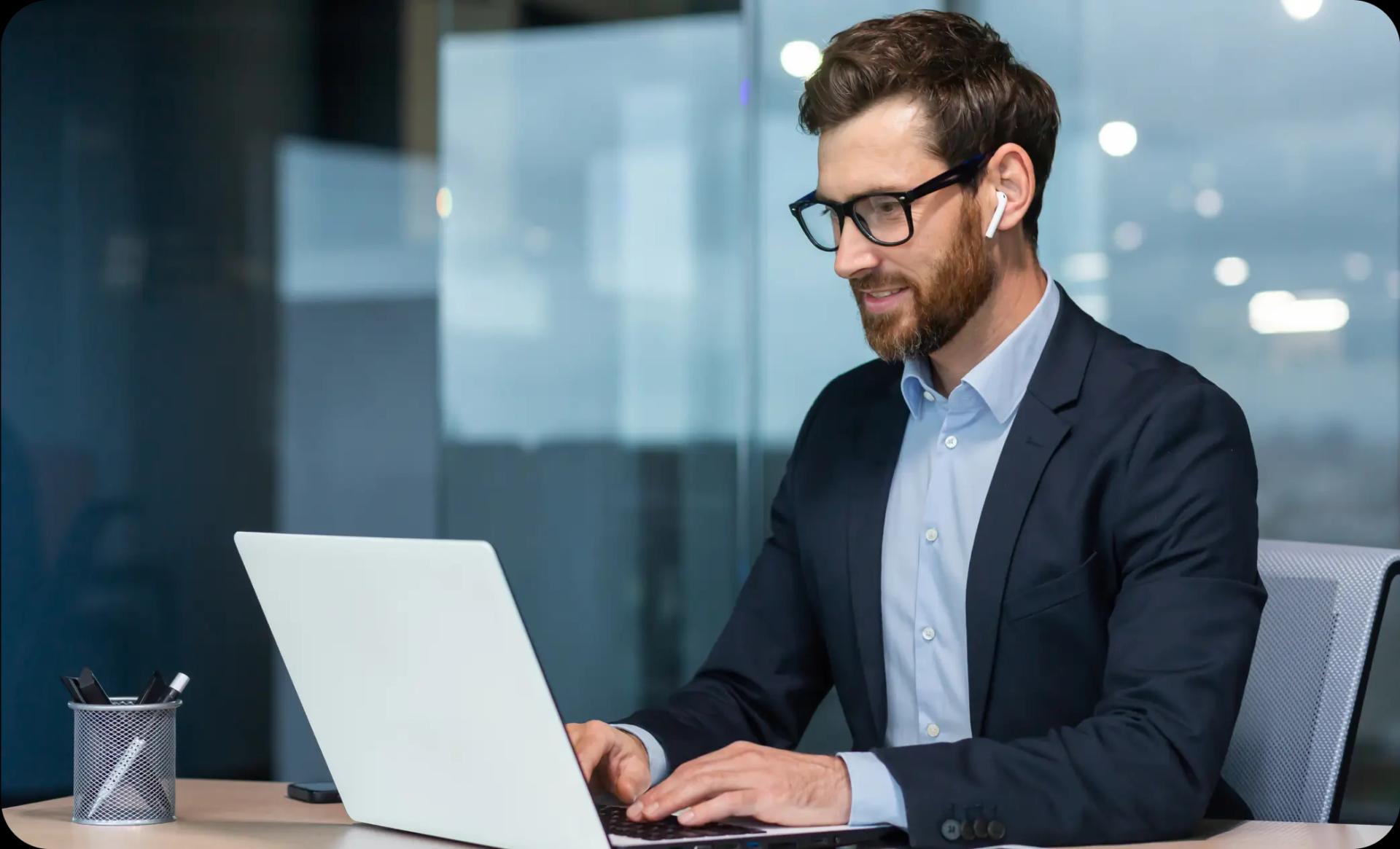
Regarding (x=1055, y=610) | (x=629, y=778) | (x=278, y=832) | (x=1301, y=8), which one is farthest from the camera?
(x=1301, y=8)

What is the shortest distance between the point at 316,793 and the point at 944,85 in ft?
3.27

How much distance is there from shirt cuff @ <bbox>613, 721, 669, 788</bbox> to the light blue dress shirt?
1.08ft

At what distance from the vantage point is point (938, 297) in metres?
1.69

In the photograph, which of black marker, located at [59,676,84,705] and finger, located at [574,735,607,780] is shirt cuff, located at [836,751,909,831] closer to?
finger, located at [574,735,607,780]

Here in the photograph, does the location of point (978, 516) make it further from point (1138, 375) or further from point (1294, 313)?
point (1294, 313)

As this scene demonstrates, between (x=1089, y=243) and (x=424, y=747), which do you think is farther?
(x=1089, y=243)

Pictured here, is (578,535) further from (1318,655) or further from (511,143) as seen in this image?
(1318,655)

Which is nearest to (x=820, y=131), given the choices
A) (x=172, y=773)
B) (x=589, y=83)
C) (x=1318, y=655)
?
(x=1318, y=655)

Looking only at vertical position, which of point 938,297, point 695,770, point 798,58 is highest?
point 798,58

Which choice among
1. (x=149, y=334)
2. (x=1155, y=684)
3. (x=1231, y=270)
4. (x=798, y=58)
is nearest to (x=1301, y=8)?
(x=1231, y=270)

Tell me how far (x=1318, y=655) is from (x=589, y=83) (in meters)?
2.97

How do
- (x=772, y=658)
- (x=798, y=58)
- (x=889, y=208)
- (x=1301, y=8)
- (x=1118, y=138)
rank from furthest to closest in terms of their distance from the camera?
1. (x=798, y=58)
2. (x=1118, y=138)
3. (x=1301, y=8)
4. (x=772, y=658)
5. (x=889, y=208)

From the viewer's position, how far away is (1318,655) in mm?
1613

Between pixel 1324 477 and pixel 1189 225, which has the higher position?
pixel 1189 225
